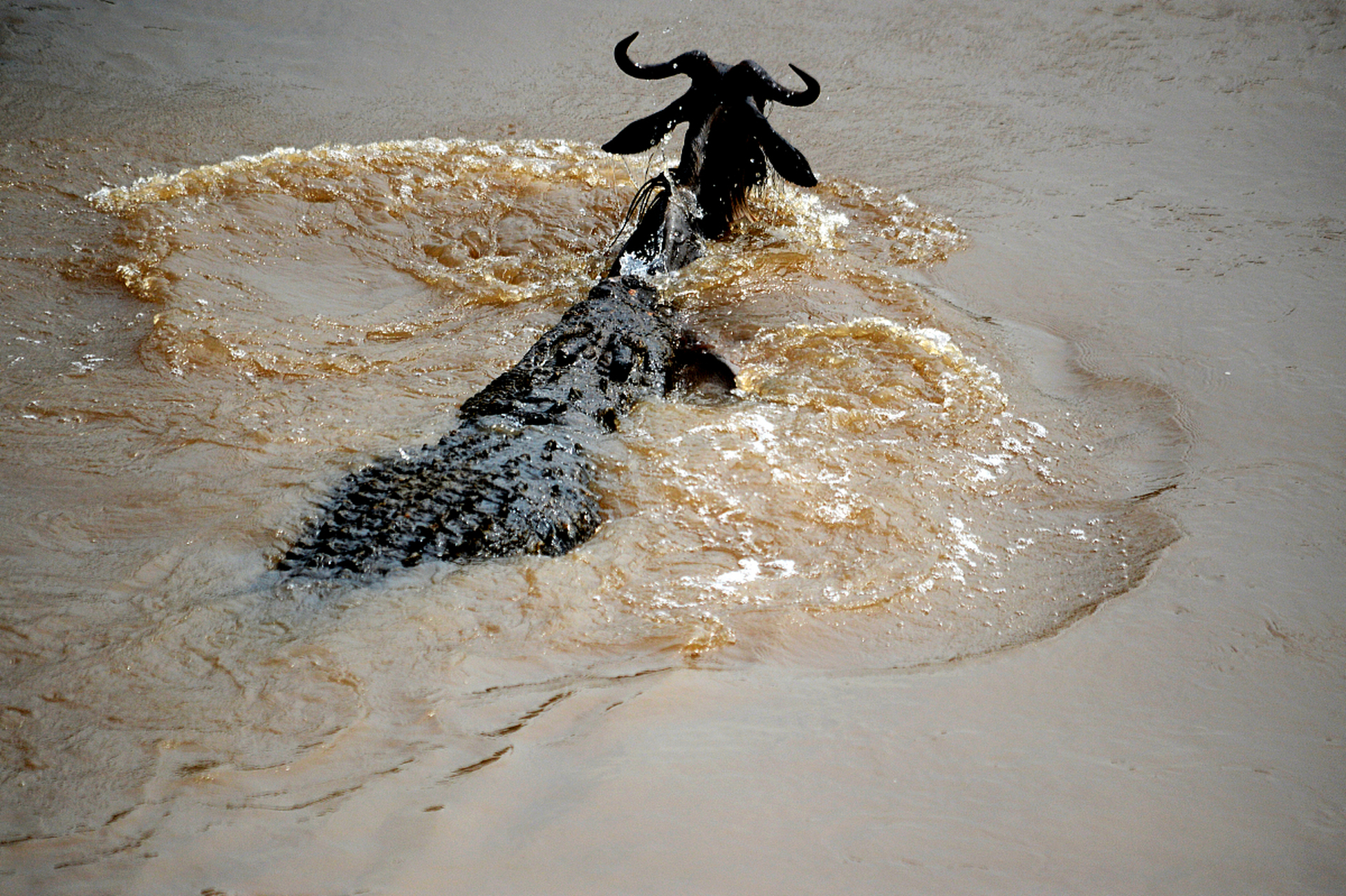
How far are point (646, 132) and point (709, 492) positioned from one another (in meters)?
2.62

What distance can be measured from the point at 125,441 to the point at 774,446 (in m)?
2.17

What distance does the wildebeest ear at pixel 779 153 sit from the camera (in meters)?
4.72

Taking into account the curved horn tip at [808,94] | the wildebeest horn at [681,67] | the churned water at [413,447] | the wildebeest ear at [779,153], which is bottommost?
the churned water at [413,447]

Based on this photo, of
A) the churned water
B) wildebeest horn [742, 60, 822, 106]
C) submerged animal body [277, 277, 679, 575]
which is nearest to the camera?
the churned water

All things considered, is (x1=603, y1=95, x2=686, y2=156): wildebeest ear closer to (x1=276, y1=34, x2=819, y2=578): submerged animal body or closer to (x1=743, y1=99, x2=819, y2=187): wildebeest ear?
(x1=276, y1=34, x2=819, y2=578): submerged animal body

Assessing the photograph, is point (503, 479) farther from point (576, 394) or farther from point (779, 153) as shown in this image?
point (779, 153)

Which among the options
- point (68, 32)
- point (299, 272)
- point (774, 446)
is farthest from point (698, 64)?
point (68, 32)

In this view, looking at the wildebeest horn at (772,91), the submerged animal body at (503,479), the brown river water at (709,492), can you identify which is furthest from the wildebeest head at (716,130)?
the submerged animal body at (503,479)

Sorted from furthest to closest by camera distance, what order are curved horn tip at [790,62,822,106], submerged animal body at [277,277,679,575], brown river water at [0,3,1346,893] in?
curved horn tip at [790,62,822,106] → submerged animal body at [277,277,679,575] → brown river water at [0,3,1346,893]

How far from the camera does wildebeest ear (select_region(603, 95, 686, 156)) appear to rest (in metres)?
4.99

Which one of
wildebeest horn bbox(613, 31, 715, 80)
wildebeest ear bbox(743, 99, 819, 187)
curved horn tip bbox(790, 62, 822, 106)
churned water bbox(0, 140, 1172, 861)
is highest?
wildebeest horn bbox(613, 31, 715, 80)

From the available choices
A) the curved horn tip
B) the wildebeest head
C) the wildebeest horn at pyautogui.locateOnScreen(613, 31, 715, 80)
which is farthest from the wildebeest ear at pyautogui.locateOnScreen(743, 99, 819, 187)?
the wildebeest horn at pyautogui.locateOnScreen(613, 31, 715, 80)

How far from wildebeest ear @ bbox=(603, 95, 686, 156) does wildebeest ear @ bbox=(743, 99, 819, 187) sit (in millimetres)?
387

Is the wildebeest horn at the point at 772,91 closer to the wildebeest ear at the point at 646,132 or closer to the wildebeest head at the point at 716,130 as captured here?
the wildebeest head at the point at 716,130
